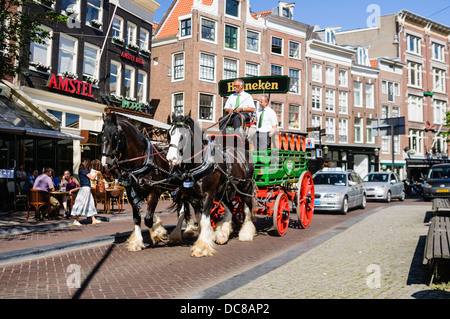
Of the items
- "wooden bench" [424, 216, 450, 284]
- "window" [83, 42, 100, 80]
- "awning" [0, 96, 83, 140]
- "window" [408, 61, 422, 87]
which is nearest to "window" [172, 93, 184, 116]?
"window" [83, 42, 100, 80]

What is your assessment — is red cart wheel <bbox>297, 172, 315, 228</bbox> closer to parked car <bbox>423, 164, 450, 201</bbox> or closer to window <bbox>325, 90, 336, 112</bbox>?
parked car <bbox>423, 164, 450, 201</bbox>

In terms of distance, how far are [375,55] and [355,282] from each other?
4583 cm

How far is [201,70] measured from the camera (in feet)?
93.6

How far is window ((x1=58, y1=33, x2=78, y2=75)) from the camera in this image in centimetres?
1906

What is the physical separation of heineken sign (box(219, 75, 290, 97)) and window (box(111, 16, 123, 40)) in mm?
14683

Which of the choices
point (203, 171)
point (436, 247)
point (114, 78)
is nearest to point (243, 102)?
point (203, 171)

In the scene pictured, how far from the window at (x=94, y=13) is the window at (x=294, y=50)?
723 inches

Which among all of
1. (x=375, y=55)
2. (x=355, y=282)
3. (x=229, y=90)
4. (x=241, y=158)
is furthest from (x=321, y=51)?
(x=355, y=282)

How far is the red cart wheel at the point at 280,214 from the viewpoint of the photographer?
8258 mm

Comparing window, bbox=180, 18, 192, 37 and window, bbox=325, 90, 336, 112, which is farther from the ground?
window, bbox=180, 18, 192, 37

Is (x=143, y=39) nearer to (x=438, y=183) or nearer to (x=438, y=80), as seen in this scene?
(x=438, y=183)

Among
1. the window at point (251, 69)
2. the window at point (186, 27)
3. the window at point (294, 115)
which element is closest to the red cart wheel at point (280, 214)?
the window at point (186, 27)

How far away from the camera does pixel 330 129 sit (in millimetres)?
37219
